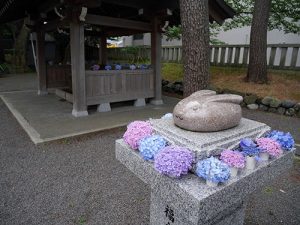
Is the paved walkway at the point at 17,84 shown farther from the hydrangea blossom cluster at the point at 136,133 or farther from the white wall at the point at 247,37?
the white wall at the point at 247,37

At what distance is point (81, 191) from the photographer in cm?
321

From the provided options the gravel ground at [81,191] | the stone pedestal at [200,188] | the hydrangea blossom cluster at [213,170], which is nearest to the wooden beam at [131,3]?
the gravel ground at [81,191]

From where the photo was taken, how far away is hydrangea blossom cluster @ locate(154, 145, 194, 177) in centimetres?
164

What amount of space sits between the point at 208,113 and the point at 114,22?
540 cm

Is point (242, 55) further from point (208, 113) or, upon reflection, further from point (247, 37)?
point (208, 113)

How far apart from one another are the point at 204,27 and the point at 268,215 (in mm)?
2903

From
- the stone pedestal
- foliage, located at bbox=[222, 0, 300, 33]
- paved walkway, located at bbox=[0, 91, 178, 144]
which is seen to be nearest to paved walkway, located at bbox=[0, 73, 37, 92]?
paved walkway, located at bbox=[0, 91, 178, 144]

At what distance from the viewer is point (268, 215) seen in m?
2.86

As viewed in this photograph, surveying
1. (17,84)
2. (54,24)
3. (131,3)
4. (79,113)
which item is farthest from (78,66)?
(17,84)

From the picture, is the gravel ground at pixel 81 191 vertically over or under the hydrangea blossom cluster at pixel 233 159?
under

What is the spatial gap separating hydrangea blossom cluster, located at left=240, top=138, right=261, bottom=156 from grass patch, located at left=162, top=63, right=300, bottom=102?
6.23 m

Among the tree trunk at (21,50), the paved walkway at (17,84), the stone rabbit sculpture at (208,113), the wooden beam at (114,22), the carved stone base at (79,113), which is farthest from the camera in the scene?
the tree trunk at (21,50)

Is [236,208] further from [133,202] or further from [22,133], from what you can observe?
[22,133]

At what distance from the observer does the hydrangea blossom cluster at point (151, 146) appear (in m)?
1.91
